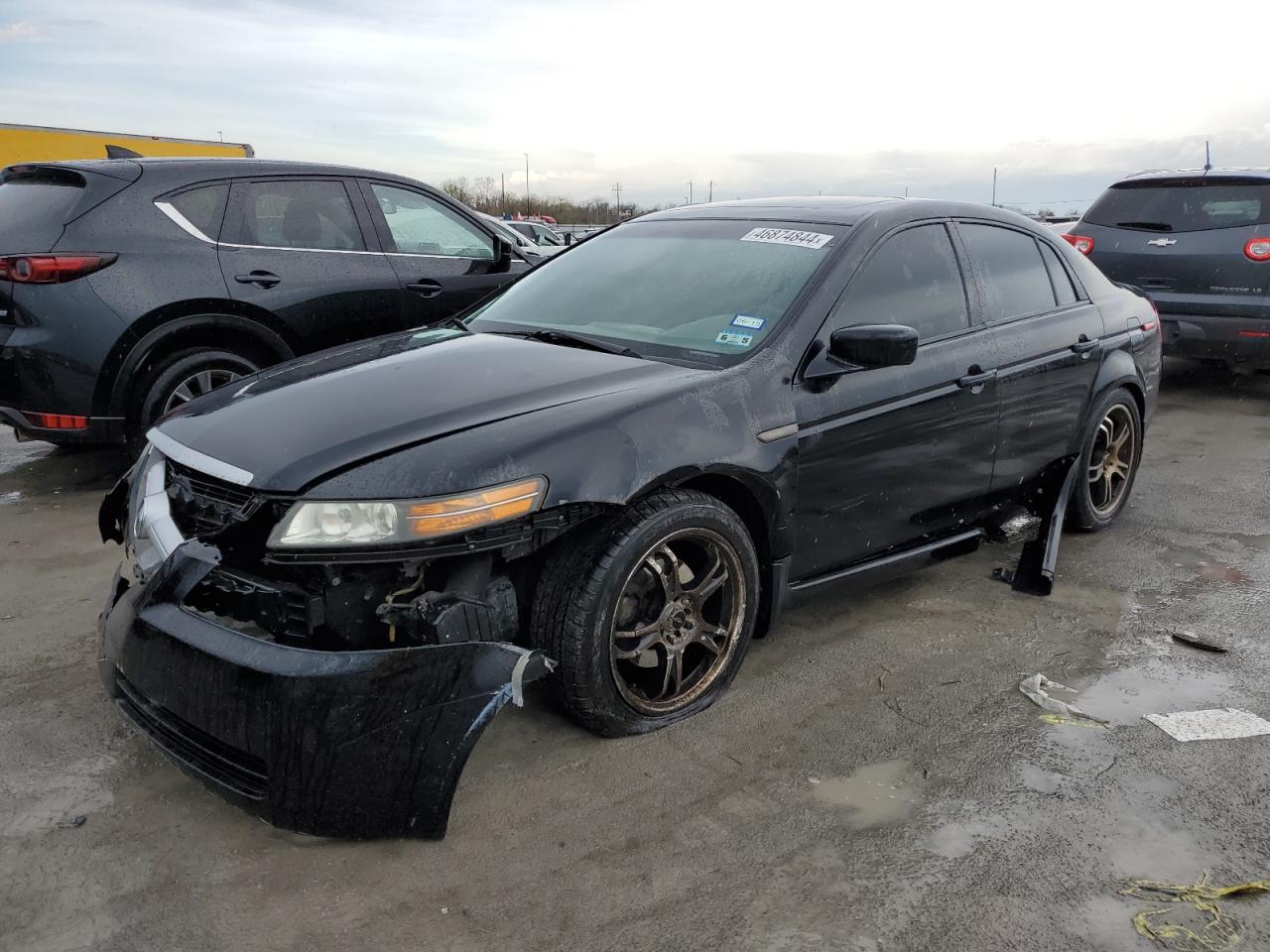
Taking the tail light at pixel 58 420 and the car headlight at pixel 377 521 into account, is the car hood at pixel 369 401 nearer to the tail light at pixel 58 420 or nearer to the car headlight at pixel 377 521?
the car headlight at pixel 377 521

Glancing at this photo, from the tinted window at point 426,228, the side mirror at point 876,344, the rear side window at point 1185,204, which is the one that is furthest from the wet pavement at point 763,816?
the rear side window at point 1185,204

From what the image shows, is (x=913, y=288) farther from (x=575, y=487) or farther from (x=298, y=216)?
(x=298, y=216)

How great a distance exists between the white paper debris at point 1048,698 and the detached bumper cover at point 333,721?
1.79 meters

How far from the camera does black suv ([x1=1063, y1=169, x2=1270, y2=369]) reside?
757 centimetres

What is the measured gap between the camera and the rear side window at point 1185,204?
7668mm

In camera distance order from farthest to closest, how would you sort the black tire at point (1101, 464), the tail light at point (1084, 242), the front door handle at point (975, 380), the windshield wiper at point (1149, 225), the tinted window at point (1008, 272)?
the tail light at point (1084, 242), the windshield wiper at point (1149, 225), the black tire at point (1101, 464), the tinted window at point (1008, 272), the front door handle at point (975, 380)

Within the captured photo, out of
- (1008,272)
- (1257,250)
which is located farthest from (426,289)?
(1257,250)

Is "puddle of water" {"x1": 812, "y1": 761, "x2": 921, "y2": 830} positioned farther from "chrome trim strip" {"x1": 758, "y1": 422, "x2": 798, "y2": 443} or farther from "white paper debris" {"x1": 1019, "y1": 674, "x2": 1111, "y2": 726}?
"chrome trim strip" {"x1": 758, "y1": 422, "x2": 798, "y2": 443}

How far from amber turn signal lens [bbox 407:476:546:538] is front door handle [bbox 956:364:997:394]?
190 centimetres

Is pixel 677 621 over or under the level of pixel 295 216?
under

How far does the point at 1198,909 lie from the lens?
2309mm

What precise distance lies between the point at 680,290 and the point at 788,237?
0.44 m

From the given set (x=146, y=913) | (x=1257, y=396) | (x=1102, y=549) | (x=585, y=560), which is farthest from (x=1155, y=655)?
(x=1257, y=396)

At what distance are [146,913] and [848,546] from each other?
2.31m
